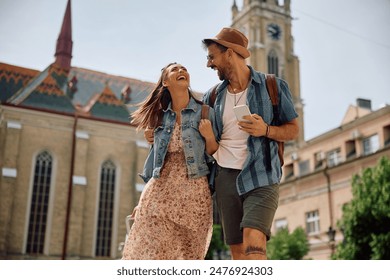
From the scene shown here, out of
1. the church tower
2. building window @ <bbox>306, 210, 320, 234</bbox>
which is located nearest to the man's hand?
building window @ <bbox>306, 210, 320, 234</bbox>

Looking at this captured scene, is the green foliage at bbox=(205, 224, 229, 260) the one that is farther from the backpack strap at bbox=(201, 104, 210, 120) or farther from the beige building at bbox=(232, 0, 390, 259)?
the backpack strap at bbox=(201, 104, 210, 120)

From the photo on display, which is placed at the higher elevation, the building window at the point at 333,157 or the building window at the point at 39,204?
the building window at the point at 333,157

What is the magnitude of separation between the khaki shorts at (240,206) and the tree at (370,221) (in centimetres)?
1101

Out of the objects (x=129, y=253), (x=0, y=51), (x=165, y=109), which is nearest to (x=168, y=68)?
(x=165, y=109)

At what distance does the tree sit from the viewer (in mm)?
12664

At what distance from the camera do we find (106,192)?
21844 millimetres

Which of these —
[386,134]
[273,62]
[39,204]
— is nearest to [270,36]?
[273,62]

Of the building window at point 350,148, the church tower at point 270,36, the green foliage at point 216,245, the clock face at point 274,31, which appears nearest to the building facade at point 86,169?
the building window at point 350,148

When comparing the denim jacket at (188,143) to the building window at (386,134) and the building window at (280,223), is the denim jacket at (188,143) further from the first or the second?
the building window at (280,223)

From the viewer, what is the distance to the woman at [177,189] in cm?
246

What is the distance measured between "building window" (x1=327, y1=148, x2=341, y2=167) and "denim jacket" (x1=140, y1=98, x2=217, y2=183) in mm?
17312

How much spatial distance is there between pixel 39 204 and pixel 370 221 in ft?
42.4

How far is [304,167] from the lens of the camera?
2088 centimetres

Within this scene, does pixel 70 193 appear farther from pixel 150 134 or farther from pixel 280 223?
pixel 150 134
